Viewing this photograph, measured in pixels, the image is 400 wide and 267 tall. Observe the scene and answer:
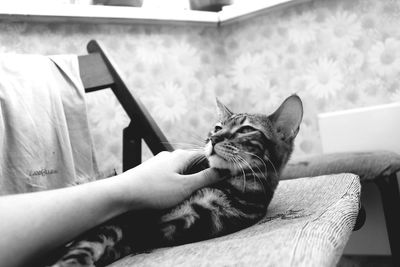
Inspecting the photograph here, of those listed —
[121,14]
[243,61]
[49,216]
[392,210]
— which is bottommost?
[392,210]

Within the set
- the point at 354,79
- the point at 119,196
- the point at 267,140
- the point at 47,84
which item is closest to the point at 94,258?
the point at 119,196

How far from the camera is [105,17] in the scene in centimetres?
129

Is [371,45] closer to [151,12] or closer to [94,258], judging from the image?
[151,12]

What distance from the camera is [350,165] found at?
40.7 inches

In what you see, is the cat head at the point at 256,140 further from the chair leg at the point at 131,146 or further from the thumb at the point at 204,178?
the chair leg at the point at 131,146

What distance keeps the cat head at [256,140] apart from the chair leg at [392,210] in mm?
357

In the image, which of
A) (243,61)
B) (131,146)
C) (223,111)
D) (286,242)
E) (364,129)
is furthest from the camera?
(243,61)

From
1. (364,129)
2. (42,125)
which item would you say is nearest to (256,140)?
(42,125)

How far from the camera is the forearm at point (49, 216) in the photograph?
0.42 m

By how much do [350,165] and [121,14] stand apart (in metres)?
0.83

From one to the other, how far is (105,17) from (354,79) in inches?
33.4

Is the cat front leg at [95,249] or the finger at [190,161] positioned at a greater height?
the finger at [190,161]

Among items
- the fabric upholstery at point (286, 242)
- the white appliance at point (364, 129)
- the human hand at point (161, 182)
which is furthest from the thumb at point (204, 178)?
the white appliance at point (364, 129)

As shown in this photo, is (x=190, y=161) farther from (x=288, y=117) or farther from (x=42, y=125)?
(x=42, y=125)
